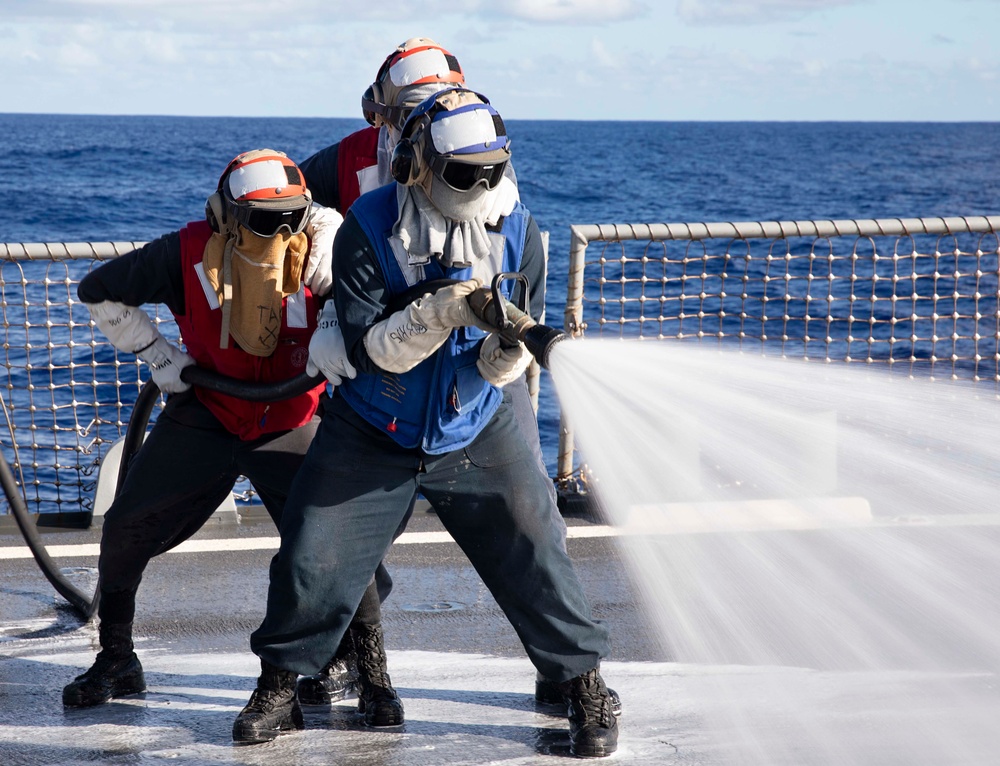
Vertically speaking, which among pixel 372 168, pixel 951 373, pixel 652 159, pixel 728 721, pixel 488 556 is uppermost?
pixel 652 159

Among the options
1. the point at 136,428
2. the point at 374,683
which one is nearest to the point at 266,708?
the point at 374,683

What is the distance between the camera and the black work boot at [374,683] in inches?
161

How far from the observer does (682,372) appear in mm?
4191

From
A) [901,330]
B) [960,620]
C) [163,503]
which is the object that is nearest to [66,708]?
[163,503]

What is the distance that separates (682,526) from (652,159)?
102008 mm

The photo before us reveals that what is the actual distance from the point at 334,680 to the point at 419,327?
1.66m

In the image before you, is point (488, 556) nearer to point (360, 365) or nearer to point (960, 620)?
point (360, 365)

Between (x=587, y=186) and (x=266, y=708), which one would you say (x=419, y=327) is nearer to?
(x=266, y=708)

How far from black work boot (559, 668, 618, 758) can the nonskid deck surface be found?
0.21 feet

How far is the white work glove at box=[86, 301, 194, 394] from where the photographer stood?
4.09 meters

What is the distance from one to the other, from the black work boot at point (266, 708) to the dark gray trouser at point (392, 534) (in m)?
0.14

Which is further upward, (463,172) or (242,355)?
(463,172)

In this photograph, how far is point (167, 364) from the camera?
4102 millimetres

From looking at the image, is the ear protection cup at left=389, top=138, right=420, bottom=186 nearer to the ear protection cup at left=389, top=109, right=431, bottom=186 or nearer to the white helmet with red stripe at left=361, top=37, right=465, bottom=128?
the ear protection cup at left=389, top=109, right=431, bottom=186
